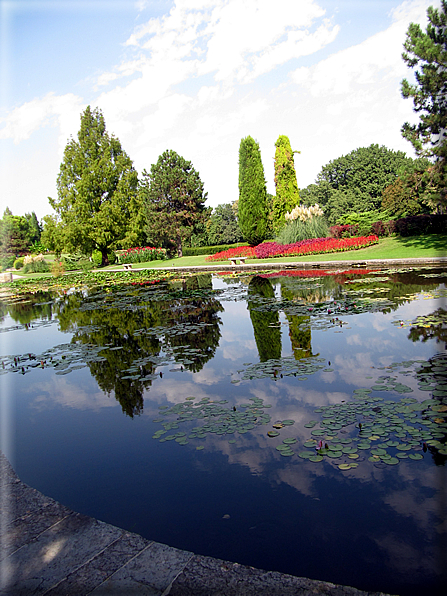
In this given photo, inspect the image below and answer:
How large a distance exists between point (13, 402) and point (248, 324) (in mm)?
4778

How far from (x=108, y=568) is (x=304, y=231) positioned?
2472cm

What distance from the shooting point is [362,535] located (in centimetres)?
254

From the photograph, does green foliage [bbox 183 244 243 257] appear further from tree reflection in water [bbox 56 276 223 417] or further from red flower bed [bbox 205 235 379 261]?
tree reflection in water [bbox 56 276 223 417]

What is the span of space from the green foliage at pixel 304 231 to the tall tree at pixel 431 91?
785 cm

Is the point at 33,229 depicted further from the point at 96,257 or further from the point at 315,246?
the point at 315,246

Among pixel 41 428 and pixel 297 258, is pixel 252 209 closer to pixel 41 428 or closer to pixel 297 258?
pixel 297 258

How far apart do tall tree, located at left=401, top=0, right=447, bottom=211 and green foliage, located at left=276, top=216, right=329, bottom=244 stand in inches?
Answer: 309

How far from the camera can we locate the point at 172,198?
3997 cm

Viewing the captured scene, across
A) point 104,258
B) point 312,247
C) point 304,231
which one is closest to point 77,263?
point 104,258

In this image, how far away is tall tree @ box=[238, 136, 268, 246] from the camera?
104ft

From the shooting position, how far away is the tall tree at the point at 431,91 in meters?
16.6

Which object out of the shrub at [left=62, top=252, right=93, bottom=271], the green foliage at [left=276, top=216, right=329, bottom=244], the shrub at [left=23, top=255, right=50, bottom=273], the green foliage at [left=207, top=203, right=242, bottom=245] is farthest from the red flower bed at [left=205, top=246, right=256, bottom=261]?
the green foliage at [left=207, top=203, right=242, bottom=245]

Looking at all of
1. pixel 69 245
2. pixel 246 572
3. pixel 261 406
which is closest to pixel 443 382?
pixel 261 406

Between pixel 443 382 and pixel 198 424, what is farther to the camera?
pixel 443 382
